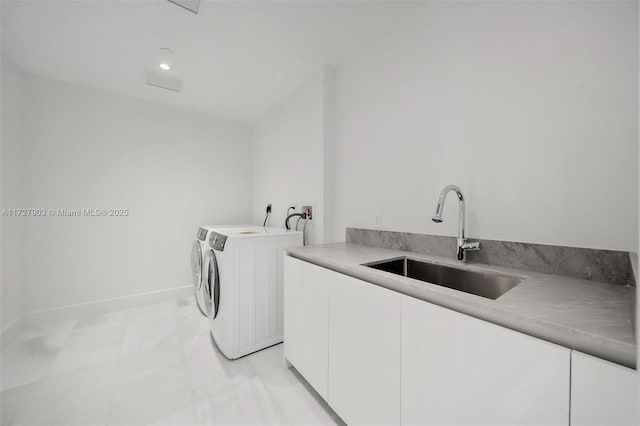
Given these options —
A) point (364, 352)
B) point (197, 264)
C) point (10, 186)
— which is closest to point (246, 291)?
point (197, 264)

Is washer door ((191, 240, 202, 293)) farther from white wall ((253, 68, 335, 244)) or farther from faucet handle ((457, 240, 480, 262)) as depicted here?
faucet handle ((457, 240, 480, 262))

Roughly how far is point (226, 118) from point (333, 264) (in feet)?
9.63

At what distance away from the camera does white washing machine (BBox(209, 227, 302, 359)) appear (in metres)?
1.82

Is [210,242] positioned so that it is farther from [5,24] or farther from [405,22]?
[405,22]

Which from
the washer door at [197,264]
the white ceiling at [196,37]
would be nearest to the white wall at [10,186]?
the white ceiling at [196,37]

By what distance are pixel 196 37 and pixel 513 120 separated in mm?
2109

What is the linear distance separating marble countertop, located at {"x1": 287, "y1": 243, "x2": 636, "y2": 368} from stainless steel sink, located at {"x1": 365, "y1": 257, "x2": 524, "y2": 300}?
51 mm

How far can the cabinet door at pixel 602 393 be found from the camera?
19.0 inches

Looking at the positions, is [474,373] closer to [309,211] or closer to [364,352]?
[364,352]

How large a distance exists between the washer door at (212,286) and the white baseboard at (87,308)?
1.25 metres

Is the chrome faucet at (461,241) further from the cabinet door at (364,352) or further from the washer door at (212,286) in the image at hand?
the washer door at (212,286)

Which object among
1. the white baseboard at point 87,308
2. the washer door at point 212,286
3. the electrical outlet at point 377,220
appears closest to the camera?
the electrical outlet at point 377,220

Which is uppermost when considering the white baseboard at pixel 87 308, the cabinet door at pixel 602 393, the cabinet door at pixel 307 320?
the cabinet door at pixel 602 393

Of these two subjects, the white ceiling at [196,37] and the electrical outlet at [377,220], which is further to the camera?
the electrical outlet at [377,220]
